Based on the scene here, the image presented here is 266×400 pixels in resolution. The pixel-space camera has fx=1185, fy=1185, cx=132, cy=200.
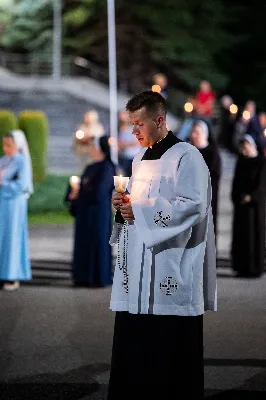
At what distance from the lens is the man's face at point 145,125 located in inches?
280

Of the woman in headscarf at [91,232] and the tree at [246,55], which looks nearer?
the woman in headscarf at [91,232]

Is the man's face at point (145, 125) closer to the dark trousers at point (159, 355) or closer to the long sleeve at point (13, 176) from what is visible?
the dark trousers at point (159, 355)

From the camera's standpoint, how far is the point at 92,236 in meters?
13.8

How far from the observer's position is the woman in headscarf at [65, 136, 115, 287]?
13672 mm

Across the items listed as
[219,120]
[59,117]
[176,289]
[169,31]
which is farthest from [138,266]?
[169,31]

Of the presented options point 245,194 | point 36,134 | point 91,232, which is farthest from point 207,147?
point 36,134

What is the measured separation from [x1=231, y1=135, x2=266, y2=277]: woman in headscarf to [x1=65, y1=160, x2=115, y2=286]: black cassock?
1.96m

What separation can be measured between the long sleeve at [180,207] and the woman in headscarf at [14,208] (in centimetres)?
646

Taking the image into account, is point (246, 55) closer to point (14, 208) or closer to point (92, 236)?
point (92, 236)

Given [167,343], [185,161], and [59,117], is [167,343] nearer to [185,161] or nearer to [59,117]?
[185,161]

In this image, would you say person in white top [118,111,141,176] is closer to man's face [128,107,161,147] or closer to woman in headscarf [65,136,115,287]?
woman in headscarf [65,136,115,287]

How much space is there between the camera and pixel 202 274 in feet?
23.6

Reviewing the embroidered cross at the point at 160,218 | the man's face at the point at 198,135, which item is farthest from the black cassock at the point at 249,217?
the embroidered cross at the point at 160,218

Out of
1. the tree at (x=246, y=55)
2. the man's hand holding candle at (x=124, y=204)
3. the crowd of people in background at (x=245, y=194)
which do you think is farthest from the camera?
the tree at (x=246, y=55)
